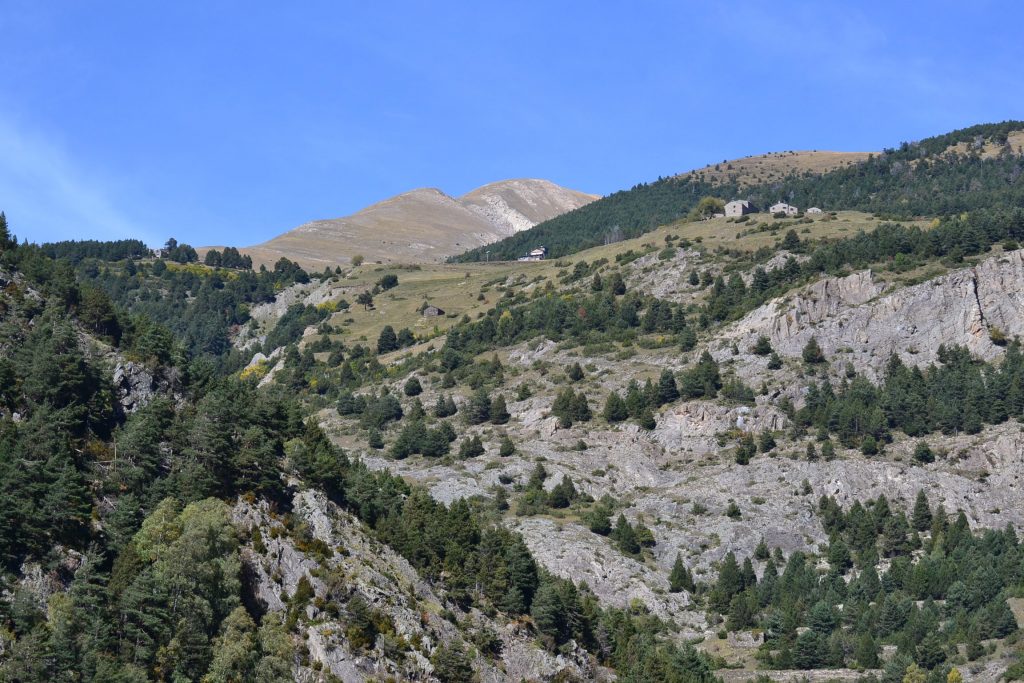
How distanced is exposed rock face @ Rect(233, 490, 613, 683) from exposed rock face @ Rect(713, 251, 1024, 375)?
69164 mm

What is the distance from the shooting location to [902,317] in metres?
160

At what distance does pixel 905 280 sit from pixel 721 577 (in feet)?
174

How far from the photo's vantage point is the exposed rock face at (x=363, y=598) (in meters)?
89.8

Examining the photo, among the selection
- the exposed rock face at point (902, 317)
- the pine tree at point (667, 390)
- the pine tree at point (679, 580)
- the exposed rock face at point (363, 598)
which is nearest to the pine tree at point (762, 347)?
the exposed rock face at point (902, 317)

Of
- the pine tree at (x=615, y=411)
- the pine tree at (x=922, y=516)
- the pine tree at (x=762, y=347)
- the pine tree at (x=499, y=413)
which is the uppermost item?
the pine tree at (x=762, y=347)

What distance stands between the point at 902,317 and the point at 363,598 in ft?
293

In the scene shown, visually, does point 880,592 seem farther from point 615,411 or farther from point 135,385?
point 135,385

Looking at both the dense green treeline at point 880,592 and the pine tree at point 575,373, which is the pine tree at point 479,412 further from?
the dense green treeline at point 880,592

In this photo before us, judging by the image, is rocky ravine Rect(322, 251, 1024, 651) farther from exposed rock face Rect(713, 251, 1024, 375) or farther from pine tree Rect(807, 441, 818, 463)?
pine tree Rect(807, 441, 818, 463)

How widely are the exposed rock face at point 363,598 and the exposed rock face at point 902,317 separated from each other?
6916cm

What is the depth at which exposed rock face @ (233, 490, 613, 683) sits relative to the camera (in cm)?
8975

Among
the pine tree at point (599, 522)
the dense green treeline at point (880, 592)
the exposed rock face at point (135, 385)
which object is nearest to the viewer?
the exposed rock face at point (135, 385)

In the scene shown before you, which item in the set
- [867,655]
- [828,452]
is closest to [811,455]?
[828,452]

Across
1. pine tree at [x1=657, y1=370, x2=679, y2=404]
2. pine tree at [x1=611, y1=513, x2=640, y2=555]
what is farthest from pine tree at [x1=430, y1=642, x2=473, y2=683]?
pine tree at [x1=657, y1=370, x2=679, y2=404]
